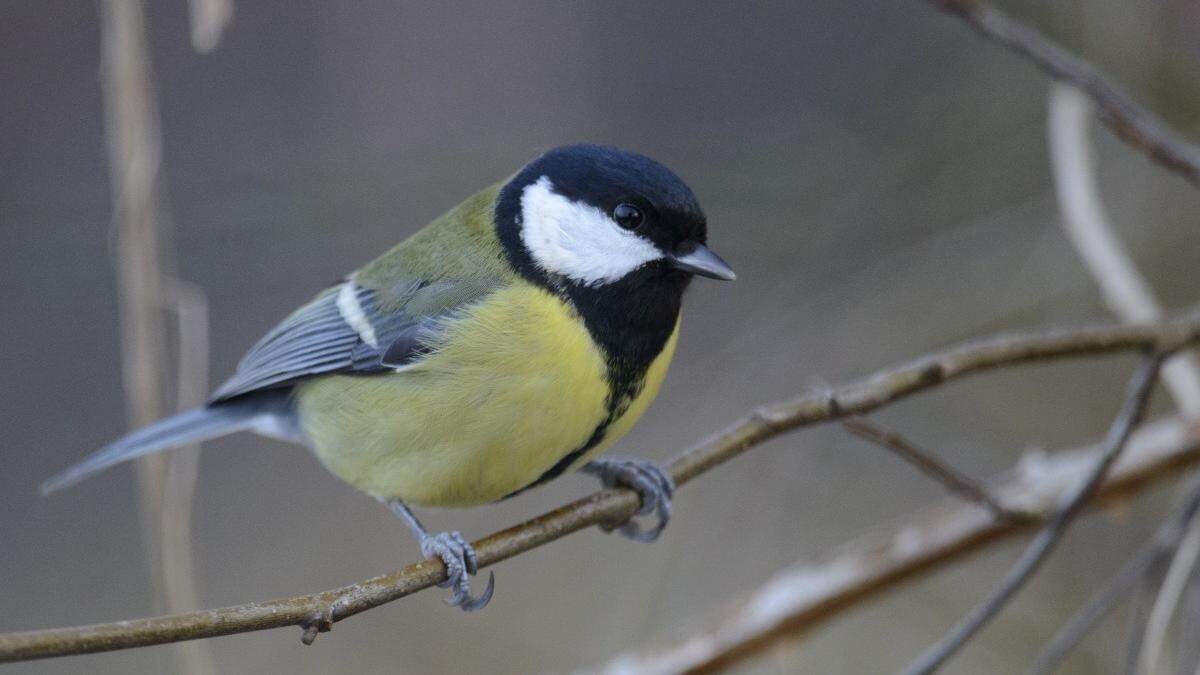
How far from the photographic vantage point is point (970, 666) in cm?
262

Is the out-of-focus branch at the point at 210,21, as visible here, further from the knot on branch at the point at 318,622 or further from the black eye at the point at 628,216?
the knot on branch at the point at 318,622

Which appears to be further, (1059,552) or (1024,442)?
(1024,442)

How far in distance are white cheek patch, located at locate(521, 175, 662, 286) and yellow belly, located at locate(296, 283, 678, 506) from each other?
63 millimetres

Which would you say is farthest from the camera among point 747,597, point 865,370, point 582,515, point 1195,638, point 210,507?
point 210,507

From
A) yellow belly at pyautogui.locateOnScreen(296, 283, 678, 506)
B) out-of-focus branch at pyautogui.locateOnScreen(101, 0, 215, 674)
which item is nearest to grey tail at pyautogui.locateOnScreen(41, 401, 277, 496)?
out-of-focus branch at pyautogui.locateOnScreen(101, 0, 215, 674)

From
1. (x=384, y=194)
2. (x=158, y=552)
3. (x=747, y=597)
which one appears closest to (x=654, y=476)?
(x=747, y=597)

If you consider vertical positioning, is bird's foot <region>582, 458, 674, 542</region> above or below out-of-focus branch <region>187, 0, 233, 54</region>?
below

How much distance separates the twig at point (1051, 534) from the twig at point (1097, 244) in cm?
40

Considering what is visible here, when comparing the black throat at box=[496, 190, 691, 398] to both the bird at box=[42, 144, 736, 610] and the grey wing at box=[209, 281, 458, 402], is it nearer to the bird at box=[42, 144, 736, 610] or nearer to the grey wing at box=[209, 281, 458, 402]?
the bird at box=[42, 144, 736, 610]

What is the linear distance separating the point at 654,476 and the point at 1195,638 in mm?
822

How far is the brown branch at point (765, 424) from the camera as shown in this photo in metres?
1.12

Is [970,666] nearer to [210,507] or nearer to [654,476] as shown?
[654,476]

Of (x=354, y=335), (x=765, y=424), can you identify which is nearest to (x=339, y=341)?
(x=354, y=335)

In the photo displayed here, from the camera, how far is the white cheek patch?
1.81 metres
